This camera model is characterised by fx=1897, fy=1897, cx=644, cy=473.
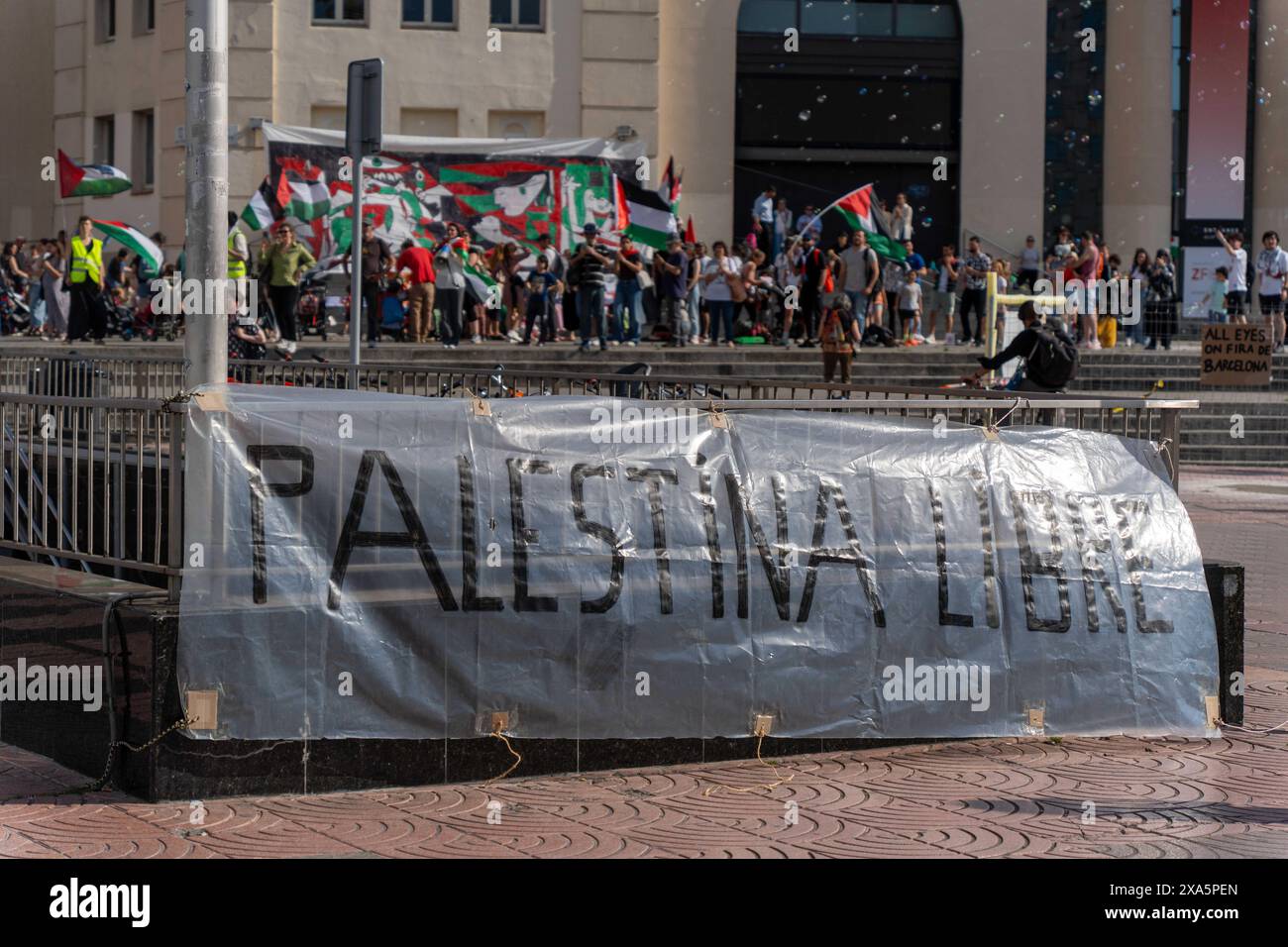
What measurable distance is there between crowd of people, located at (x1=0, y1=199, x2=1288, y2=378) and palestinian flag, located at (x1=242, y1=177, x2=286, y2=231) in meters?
1.21

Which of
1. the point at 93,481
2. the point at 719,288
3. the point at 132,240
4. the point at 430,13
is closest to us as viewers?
the point at 93,481

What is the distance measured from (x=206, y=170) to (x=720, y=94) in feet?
98.2

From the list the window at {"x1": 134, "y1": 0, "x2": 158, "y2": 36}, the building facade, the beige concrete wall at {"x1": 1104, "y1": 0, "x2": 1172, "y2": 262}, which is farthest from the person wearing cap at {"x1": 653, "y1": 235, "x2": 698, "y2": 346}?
the beige concrete wall at {"x1": 1104, "y1": 0, "x2": 1172, "y2": 262}

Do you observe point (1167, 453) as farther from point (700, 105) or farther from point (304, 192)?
point (700, 105)

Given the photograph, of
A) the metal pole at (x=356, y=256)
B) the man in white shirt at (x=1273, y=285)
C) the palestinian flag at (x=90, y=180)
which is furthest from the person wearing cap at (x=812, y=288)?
the metal pole at (x=356, y=256)

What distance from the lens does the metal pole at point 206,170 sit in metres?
8.34

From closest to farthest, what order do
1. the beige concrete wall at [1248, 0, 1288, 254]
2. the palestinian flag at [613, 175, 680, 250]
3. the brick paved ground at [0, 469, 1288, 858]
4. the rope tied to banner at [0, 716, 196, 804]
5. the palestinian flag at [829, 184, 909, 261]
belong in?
the brick paved ground at [0, 469, 1288, 858], the rope tied to banner at [0, 716, 196, 804], the palestinian flag at [829, 184, 909, 261], the palestinian flag at [613, 175, 680, 250], the beige concrete wall at [1248, 0, 1288, 254]

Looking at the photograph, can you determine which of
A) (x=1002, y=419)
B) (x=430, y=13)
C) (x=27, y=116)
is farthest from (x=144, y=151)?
(x=1002, y=419)

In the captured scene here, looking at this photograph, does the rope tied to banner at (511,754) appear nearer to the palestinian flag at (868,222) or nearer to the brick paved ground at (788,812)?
the brick paved ground at (788,812)

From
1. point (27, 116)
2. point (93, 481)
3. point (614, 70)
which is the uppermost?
point (614, 70)

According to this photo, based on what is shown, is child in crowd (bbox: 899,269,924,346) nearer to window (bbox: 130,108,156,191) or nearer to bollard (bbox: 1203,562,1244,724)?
window (bbox: 130,108,156,191)

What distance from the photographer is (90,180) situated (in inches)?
1256

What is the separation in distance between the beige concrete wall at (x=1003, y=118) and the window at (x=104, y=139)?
17.3 meters

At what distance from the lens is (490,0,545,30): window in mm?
36562
